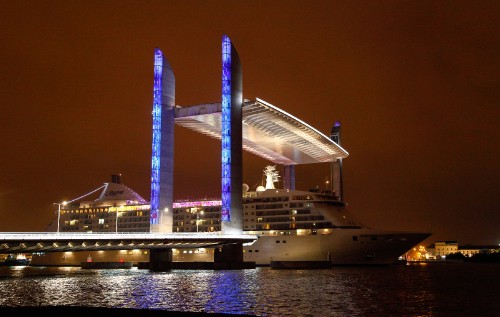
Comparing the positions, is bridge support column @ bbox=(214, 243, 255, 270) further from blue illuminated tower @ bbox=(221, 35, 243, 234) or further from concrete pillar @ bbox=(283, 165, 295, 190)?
concrete pillar @ bbox=(283, 165, 295, 190)

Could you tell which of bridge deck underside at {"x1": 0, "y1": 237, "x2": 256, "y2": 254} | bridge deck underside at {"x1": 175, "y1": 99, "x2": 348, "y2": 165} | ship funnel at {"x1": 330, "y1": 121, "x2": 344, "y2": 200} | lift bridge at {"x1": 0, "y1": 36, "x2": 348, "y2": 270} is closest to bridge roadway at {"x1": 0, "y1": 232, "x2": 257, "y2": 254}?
bridge deck underside at {"x1": 0, "y1": 237, "x2": 256, "y2": 254}

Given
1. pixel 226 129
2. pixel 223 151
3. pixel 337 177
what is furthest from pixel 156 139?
pixel 337 177

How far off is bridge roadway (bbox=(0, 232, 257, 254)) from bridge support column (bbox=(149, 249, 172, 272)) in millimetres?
2809

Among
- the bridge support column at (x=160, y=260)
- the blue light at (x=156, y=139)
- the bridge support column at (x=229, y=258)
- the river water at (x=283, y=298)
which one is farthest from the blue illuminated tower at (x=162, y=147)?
the river water at (x=283, y=298)

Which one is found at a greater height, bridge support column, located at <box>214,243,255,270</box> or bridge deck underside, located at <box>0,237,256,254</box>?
bridge deck underside, located at <box>0,237,256,254</box>

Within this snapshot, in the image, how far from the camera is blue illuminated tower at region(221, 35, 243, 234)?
67.4 m

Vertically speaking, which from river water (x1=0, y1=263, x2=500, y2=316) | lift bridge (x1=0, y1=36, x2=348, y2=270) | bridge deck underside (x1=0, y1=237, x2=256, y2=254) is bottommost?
river water (x1=0, y1=263, x2=500, y2=316)

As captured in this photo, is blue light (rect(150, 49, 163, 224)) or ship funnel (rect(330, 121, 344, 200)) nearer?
blue light (rect(150, 49, 163, 224))

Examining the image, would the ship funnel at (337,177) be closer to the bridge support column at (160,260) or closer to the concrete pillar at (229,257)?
the concrete pillar at (229,257)

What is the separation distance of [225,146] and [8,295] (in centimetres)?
3718

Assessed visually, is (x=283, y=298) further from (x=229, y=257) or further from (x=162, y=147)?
(x=162, y=147)

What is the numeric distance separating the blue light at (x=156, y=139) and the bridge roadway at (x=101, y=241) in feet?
20.6

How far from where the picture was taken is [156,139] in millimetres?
72125

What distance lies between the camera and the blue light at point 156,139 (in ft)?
229
